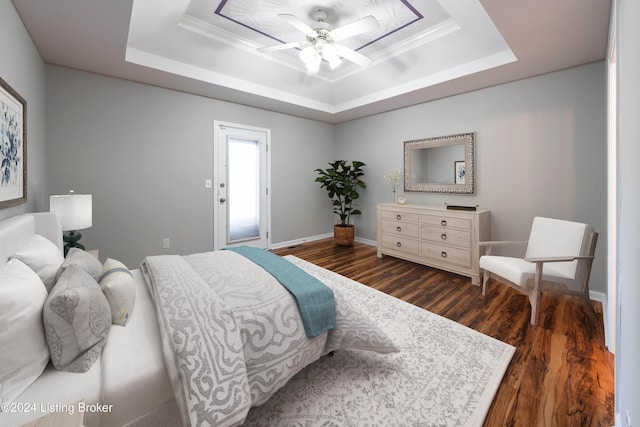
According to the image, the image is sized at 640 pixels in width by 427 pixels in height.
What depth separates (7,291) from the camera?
927mm

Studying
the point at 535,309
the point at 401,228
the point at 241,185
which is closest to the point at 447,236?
the point at 401,228

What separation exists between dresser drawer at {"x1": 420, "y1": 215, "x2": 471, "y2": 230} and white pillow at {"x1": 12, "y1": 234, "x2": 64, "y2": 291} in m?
3.56

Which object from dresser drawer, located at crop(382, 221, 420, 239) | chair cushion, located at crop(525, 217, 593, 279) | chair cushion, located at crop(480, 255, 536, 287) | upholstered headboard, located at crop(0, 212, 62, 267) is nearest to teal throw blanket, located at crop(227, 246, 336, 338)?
upholstered headboard, located at crop(0, 212, 62, 267)

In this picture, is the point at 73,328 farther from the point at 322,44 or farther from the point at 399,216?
the point at 399,216

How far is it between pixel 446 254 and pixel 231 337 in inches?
117

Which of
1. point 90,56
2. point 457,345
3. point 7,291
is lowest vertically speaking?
point 457,345

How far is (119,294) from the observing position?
1327 mm

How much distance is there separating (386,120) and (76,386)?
15.7ft

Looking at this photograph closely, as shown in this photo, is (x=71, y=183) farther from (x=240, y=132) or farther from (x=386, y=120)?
(x=386, y=120)

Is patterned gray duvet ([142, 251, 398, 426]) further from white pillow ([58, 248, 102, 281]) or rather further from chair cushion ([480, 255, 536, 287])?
chair cushion ([480, 255, 536, 287])

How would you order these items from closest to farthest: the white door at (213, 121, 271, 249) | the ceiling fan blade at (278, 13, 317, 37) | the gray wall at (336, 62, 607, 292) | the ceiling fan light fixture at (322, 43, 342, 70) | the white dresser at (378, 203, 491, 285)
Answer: the ceiling fan blade at (278, 13, 317, 37)
the ceiling fan light fixture at (322, 43, 342, 70)
the gray wall at (336, 62, 607, 292)
the white dresser at (378, 203, 491, 285)
the white door at (213, 121, 271, 249)

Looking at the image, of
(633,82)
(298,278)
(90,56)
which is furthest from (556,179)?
(90,56)

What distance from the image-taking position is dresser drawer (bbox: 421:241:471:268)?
3236mm

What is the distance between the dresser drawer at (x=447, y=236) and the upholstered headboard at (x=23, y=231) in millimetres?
3726
